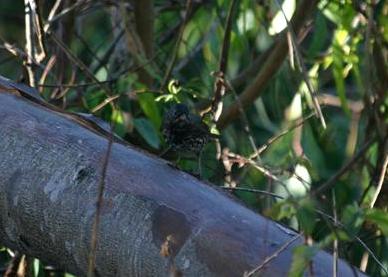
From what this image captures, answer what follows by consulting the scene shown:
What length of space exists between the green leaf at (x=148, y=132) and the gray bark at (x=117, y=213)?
113 cm

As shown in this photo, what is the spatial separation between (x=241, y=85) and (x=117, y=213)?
6.91ft

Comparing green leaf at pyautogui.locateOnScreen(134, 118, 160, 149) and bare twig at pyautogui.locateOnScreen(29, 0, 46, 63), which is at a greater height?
bare twig at pyautogui.locateOnScreen(29, 0, 46, 63)

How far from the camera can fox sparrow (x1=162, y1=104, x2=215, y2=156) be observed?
9.73ft

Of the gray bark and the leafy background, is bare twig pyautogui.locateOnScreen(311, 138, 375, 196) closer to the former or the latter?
the leafy background

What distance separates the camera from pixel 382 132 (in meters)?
2.29

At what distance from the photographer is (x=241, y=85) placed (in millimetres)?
4156

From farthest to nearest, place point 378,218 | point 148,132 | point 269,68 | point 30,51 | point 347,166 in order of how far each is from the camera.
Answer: point 269,68 → point 148,132 → point 30,51 → point 347,166 → point 378,218

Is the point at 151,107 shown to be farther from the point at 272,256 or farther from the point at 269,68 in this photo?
the point at 272,256

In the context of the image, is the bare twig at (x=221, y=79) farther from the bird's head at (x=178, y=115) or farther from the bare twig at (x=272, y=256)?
the bare twig at (x=272, y=256)

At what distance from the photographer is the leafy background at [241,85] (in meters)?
3.27

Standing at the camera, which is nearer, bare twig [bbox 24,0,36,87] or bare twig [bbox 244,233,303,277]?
bare twig [bbox 244,233,303,277]

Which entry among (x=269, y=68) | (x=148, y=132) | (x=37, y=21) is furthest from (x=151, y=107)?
(x=37, y=21)

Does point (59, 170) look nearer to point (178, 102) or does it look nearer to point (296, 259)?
point (296, 259)

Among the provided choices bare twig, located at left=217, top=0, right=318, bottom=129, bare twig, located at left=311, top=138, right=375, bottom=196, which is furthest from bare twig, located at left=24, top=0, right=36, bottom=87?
bare twig, located at left=311, top=138, right=375, bottom=196
